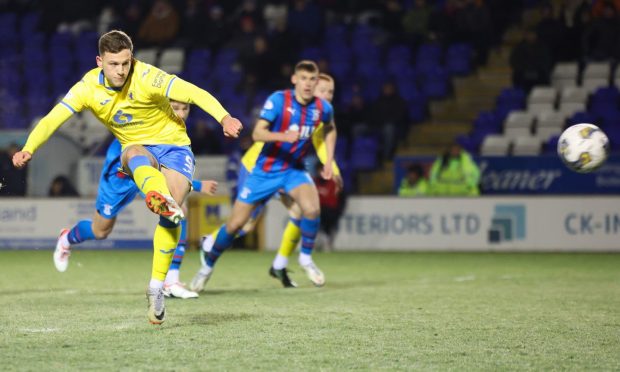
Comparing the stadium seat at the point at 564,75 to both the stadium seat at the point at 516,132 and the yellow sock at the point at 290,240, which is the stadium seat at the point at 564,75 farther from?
the yellow sock at the point at 290,240

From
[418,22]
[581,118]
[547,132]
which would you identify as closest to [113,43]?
[581,118]

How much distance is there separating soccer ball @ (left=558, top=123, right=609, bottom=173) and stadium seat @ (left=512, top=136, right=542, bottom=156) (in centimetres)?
750

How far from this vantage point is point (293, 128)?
10.0 metres

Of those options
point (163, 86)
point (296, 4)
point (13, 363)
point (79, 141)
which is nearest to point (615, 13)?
point (296, 4)

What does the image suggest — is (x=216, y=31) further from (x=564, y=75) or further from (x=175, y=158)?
(x=175, y=158)

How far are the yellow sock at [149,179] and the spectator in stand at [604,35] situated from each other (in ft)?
43.2

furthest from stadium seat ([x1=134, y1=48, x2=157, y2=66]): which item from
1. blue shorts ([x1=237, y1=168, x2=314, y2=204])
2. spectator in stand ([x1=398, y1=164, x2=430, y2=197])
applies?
blue shorts ([x1=237, y1=168, x2=314, y2=204])

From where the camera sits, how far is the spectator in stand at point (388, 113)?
18436mm

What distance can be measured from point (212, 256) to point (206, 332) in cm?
319

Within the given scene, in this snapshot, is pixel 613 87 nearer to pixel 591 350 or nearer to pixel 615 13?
pixel 615 13

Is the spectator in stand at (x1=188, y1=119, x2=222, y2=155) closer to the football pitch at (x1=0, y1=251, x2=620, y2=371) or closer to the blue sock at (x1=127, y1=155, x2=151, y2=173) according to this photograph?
the football pitch at (x1=0, y1=251, x2=620, y2=371)

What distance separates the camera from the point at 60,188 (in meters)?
17.3

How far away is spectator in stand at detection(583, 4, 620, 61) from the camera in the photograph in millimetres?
18391

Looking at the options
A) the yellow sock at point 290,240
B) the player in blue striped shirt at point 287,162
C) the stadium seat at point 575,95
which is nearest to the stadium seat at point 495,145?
the stadium seat at point 575,95
